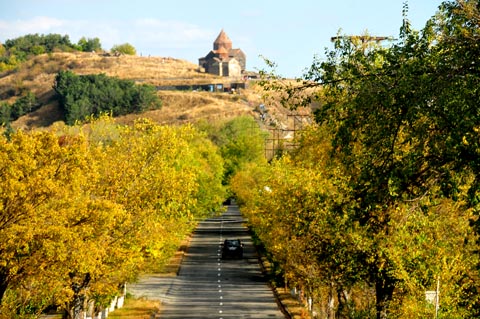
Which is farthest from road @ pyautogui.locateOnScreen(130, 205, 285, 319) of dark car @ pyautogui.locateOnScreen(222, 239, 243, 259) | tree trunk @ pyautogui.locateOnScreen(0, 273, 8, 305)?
tree trunk @ pyautogui.locateOnScreen(0, 273, 8, 305)

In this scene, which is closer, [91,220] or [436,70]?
[436,70]

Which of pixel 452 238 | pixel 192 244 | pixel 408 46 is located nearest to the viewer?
pixel 408 46

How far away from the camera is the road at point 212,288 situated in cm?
4384

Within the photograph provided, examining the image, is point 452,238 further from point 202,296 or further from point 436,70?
point 202,296

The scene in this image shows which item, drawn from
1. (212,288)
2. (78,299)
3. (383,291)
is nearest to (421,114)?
(383,291)

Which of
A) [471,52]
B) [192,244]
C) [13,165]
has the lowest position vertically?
[192,244]

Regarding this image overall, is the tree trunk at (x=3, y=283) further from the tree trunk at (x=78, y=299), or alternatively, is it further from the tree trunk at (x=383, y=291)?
the tree trunk at (x=383, y=291)

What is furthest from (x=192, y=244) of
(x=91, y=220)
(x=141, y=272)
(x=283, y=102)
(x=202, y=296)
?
(x=283, y=102)

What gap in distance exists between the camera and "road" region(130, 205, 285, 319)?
144 feet

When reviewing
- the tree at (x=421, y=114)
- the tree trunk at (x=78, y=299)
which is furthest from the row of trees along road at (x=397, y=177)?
the tree trunk at (x=78, y=299)

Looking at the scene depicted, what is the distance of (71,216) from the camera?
24.2m

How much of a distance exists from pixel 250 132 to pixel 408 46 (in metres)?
133

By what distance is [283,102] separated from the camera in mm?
15086

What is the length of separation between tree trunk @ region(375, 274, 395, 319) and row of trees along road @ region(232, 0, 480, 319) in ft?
0.09
